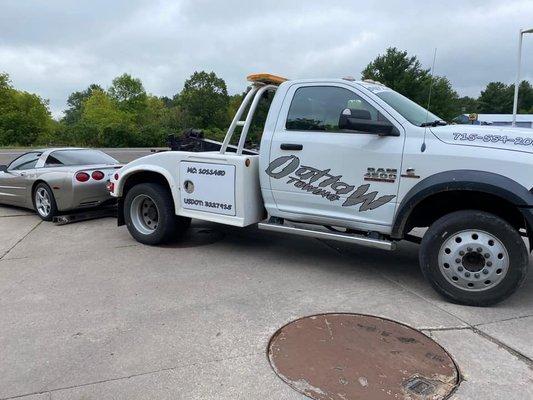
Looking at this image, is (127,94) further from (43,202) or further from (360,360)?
(360,360)

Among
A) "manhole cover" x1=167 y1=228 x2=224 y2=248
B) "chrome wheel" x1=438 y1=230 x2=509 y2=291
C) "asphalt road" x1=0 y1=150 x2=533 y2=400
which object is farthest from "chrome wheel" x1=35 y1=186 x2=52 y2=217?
"chrome wheel" x1=438 y1=230 x2=509 y2=291

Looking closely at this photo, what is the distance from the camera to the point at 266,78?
18.3 feet

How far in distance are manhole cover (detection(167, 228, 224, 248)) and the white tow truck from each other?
31cm

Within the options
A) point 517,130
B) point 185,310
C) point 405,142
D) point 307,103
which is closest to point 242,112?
point 307,103

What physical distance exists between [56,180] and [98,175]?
2.29ft

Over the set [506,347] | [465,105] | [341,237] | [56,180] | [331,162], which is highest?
A: [465,105]

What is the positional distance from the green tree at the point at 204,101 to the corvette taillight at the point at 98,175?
53.5 metres

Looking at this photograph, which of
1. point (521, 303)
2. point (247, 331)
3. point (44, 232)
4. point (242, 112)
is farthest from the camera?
point (44, 232)

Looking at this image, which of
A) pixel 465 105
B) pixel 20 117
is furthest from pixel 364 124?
pixel 20 117

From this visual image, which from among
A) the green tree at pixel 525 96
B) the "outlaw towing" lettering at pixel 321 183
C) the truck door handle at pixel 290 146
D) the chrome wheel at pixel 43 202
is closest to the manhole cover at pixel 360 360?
the "outlaw towing" lettering at pixel 321 183

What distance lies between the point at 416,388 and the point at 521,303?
6.84 feet

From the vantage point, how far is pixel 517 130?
4090mm

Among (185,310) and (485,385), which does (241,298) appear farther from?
(485,385)

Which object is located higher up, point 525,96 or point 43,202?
point 525,96
